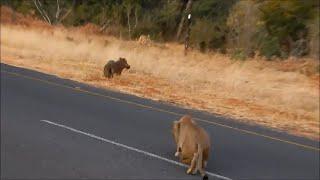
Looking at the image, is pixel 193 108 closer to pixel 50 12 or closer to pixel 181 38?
pixel 181 38

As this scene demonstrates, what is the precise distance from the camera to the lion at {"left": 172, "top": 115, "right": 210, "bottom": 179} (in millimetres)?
8633

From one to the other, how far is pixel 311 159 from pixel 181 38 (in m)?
5.29

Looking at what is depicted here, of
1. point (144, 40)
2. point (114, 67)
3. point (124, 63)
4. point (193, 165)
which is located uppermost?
point (144, 40)

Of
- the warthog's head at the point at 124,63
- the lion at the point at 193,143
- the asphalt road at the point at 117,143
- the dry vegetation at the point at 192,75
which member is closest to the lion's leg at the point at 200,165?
the lion at the point at 193,143

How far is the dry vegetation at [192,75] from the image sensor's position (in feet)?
54.5

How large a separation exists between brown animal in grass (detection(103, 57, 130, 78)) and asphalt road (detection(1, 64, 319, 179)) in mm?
3967

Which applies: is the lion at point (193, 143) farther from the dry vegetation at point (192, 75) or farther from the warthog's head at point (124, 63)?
the warthog's head at point (124, 63)

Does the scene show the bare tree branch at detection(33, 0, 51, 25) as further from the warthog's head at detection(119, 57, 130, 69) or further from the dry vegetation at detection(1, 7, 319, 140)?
the warthog's head at detection(119, 57, 130, 69)

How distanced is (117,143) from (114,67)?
982 cm

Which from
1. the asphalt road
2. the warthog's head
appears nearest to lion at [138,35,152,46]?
the asphalt road

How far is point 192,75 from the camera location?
72.1 feet

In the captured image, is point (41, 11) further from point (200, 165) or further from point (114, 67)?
point (200, 165)

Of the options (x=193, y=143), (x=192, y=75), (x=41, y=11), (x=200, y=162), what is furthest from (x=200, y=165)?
(x=192, y=75)

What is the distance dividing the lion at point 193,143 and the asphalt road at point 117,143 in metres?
0.24
